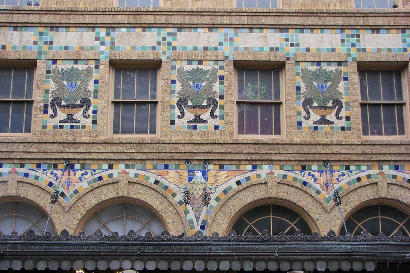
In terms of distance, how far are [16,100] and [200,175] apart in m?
4.95

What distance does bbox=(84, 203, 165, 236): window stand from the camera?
57.5 ft

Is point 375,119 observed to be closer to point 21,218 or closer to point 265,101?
point 265,101

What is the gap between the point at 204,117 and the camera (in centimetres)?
1781

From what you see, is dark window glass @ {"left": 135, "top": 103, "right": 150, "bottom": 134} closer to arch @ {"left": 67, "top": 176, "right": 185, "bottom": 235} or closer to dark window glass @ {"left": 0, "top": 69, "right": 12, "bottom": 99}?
arch @ {"left": 67, "top": 176, "right": 185, "bottom": 235}

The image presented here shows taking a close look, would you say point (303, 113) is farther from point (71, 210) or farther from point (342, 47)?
point (71, 210)

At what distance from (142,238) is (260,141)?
464 centimetres

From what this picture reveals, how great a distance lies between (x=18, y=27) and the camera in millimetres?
18562

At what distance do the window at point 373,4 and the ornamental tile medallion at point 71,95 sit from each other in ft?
22.5

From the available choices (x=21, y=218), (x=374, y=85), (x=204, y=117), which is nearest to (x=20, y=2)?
(x=21, y=218)

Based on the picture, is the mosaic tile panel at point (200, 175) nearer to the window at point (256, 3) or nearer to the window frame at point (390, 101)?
the window frame at point (390, 101)

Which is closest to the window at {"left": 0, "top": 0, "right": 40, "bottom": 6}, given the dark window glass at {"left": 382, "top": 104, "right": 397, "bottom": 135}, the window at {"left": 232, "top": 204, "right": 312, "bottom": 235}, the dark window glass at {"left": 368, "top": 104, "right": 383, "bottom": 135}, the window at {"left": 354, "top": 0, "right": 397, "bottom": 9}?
the window at {"left": 232, "top": 204, "right": 312, "bottom": 235}

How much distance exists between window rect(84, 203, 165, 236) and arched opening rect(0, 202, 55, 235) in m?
1.13

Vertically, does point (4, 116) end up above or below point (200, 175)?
above

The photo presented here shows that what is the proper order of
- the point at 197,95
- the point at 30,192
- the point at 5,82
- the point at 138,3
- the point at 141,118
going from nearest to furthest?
the point at 30,192, the point at 197,95, the point at 141,118, the point at 5,82, the point at 138,3
